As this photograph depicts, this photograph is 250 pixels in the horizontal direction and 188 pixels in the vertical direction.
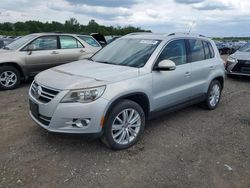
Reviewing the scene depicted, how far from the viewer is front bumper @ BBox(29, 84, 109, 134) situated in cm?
345

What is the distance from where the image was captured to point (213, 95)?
6.00 meters

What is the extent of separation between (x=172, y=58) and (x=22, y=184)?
308cm

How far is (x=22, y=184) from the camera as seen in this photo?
3102 millimetres

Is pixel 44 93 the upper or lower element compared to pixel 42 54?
lower

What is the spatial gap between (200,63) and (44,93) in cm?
318

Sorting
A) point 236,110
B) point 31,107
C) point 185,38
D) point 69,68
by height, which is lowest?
point 236,110

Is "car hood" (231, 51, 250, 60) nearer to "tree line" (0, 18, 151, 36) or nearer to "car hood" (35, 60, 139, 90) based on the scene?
"car hood" (35, 60, 139, 90)

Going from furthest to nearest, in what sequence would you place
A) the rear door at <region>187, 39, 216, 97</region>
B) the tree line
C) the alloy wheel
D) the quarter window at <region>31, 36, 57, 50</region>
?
1. the tree line
2. the quarter window at <region>31, 36, 57, 50</region>
3. the rear door at <region>187, 39, 216, 97</region>
4. the alloy wheel

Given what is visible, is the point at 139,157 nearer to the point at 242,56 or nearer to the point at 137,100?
the point at 137,100

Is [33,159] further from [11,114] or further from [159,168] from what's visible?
[11,114]

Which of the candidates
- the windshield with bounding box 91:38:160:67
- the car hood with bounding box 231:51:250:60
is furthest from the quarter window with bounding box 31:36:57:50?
the car hood with bounding box 231:51:250:60

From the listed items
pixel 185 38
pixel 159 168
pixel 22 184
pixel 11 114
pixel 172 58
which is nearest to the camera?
pixel 22 184

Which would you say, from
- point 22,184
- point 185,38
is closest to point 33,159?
point 22,184

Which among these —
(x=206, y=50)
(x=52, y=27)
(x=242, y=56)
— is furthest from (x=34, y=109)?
(x=52, y=27)
